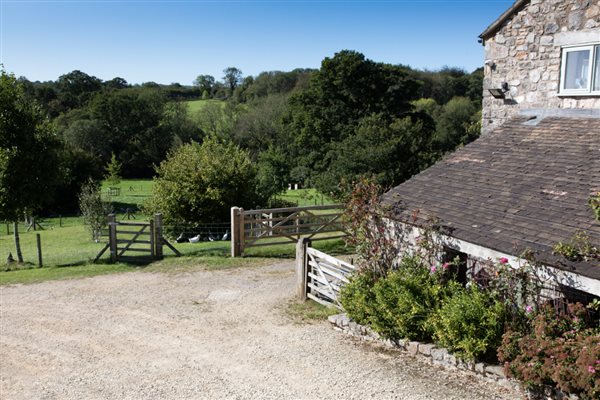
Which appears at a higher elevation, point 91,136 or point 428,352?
point 91,136

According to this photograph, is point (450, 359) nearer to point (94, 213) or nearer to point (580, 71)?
point (580, 71)

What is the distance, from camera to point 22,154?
659 inches

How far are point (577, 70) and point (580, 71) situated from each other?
0.23 ft

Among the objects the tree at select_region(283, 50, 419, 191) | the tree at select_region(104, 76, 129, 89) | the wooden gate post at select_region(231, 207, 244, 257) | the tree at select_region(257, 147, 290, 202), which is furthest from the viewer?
the tree at select_region(104, 76, 129, 89)

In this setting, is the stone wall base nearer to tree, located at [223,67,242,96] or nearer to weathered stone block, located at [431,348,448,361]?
weathered stone block, located at [431,348,448,361]

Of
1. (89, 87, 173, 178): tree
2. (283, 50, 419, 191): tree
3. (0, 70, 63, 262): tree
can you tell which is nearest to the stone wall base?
(0, 70, 63, 262): tree

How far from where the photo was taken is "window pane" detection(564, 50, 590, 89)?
34.7 feet

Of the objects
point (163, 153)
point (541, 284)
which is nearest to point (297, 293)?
point (541, 284)

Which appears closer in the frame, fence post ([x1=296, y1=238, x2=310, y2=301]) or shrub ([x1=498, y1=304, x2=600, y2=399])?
shrub ([x1=498, y1=304, x2=600, y2=399])

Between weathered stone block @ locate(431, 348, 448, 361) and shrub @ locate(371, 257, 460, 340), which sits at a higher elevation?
shrub @ locate(371, 257, 460, 340)

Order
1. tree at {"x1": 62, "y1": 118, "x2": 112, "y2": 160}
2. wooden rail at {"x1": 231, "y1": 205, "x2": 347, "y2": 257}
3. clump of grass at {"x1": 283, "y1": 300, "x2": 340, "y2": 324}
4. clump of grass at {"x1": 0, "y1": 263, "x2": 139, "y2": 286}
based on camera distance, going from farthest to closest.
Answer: tree at {"x1": 62, "y1": 118, "x2": 112, "y2": 160}, wooden rail at {"x1": 231, "y1": 205, "x2": 347, "y2": 257}, clump of grass at {"x1": 0, "y1": 263, "x2": 139, "y2": 286}, clump of grass at {"x1": 283, "y1": 300, "x2": 340, "y2": 324}

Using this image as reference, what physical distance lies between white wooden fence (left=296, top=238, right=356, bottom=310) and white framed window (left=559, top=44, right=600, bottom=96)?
5.90 meters

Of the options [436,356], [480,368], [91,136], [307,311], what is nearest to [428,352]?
[436,356]

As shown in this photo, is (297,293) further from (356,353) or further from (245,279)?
(356,353)
